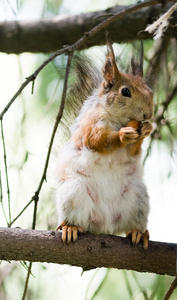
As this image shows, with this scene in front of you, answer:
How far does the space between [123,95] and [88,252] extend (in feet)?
2.56

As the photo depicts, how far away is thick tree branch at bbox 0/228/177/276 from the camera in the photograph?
2365 millimetres

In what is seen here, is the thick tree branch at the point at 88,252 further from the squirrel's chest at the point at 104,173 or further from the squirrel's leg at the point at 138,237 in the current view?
the squirrel's chest at the point at 104,173

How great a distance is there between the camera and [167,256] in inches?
95.2

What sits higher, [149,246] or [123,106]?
[123,106]

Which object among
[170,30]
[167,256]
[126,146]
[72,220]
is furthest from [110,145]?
[170,30]

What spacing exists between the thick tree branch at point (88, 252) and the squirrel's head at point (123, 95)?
0.59 meters

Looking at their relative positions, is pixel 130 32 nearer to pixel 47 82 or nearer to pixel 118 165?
pixel 47 82

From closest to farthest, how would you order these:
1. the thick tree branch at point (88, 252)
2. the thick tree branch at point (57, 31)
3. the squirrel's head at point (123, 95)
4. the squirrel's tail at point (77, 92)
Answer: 1. the thick tree branch at point (88, 252)
2. the squirrel's head at point (123, 95)
3. the squirrel's tail at point (77, 92)
4. the thick tree branch at point (57, 31)

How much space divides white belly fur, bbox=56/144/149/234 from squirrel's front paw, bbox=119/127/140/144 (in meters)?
0.10

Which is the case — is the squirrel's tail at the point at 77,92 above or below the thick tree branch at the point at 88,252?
above

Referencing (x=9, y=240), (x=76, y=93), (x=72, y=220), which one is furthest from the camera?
(x=76, y=93)

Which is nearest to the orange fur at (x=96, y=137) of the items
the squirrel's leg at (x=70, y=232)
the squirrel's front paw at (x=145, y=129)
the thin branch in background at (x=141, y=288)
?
the squirrel's front paw at (x=145, y=129)

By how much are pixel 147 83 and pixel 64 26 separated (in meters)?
0.71

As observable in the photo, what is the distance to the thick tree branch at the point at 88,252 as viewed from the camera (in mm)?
2365
